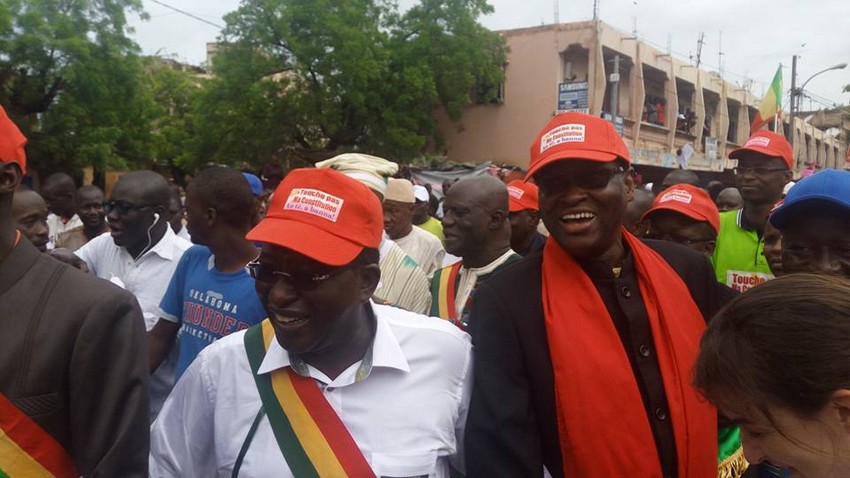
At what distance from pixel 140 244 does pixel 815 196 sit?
3.33 meters

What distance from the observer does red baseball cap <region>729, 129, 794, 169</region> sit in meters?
4.37

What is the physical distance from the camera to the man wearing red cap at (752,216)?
4.21 meters

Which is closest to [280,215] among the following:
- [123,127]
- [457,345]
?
[457,345]

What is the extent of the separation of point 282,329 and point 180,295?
62.8 inches

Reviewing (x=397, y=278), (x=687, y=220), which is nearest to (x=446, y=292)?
(x=397, y=278)

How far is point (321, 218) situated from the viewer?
194 centimetres

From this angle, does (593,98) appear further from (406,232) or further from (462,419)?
(462,419)

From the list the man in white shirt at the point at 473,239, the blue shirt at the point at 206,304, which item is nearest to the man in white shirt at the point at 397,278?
the man in white shirt at the point at 473,239

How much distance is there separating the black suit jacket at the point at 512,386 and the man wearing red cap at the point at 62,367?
0.87 meters

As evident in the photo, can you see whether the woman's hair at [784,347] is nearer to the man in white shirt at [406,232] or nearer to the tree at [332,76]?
the man in white shirt at [406,232]

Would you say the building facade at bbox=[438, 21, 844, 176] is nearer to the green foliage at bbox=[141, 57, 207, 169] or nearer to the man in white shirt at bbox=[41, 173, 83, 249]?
the green foliage at bbox=[141, 57, 207, 169]

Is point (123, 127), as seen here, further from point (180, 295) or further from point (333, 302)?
point (333, 302)

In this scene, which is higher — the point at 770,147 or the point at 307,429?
the point at 770,147

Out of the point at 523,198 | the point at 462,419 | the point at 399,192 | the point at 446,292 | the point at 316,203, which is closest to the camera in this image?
the point at 316,203
